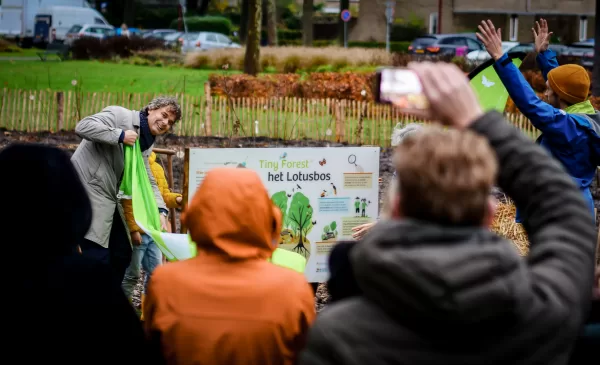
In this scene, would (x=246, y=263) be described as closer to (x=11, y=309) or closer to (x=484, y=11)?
(x=11, y=309)

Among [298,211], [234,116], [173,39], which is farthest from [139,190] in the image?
[173,39]

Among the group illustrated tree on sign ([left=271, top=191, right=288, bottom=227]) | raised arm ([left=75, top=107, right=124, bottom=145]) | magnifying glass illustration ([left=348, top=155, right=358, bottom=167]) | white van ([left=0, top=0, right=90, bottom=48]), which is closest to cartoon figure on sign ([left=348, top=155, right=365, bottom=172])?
magnifying glass illustration ([left=348, top=155, right=358, bottom=167])

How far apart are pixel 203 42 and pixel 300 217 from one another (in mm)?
36862

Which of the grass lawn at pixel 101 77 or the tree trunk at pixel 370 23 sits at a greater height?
the tree trunk at pixel 370 23

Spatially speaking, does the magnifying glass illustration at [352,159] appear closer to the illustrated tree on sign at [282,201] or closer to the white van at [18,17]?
the illustrated tree on sign at [282,201]

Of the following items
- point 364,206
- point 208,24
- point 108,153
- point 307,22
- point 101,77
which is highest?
point 208,24

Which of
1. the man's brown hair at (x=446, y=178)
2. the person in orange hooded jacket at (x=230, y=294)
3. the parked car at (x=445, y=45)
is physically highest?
the parked car at (x=445, y=45)

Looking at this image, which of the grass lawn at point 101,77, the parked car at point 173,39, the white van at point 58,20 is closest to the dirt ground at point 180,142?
the grass lawn at point 101,77

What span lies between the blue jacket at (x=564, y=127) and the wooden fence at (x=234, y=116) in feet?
36.3

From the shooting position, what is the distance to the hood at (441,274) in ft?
5.68

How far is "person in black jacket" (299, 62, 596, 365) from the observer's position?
1756 mm

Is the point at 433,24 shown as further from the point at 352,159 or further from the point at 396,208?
the point at 396,208

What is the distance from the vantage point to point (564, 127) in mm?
5043

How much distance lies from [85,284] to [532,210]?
1208 mm
